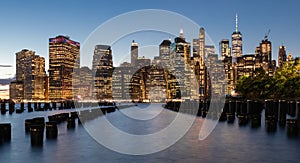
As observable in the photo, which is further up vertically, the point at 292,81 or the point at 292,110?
the point at 292,81

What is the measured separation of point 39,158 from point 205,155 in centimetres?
1017

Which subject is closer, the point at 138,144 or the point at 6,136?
the point at 138,144

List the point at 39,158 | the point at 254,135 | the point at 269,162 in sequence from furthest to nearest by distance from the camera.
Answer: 1. the point at 254,135
2. the point at 39,158
3. the point at 269,162

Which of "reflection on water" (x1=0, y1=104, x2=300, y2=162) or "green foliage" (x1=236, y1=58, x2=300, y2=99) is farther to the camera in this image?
"green foliage" (x1=236, y1=58, x2=300, y2=99)

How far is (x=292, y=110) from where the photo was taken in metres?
55.1

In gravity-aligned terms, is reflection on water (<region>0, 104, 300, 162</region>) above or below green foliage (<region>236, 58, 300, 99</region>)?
below

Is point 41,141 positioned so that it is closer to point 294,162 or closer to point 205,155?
point 205,155

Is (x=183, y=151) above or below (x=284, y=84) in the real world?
below

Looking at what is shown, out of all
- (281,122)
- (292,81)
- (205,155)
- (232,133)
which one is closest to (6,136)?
(205,155)

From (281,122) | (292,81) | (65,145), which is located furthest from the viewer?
(292,81)

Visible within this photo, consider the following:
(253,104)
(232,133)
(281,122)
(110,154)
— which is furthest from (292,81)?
(110,154)

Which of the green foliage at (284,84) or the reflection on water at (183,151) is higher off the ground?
the green foliage at (284,84)

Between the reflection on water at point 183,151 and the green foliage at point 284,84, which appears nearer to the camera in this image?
the reflection on water at point 183,151

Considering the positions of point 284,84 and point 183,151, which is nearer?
point 183,151
